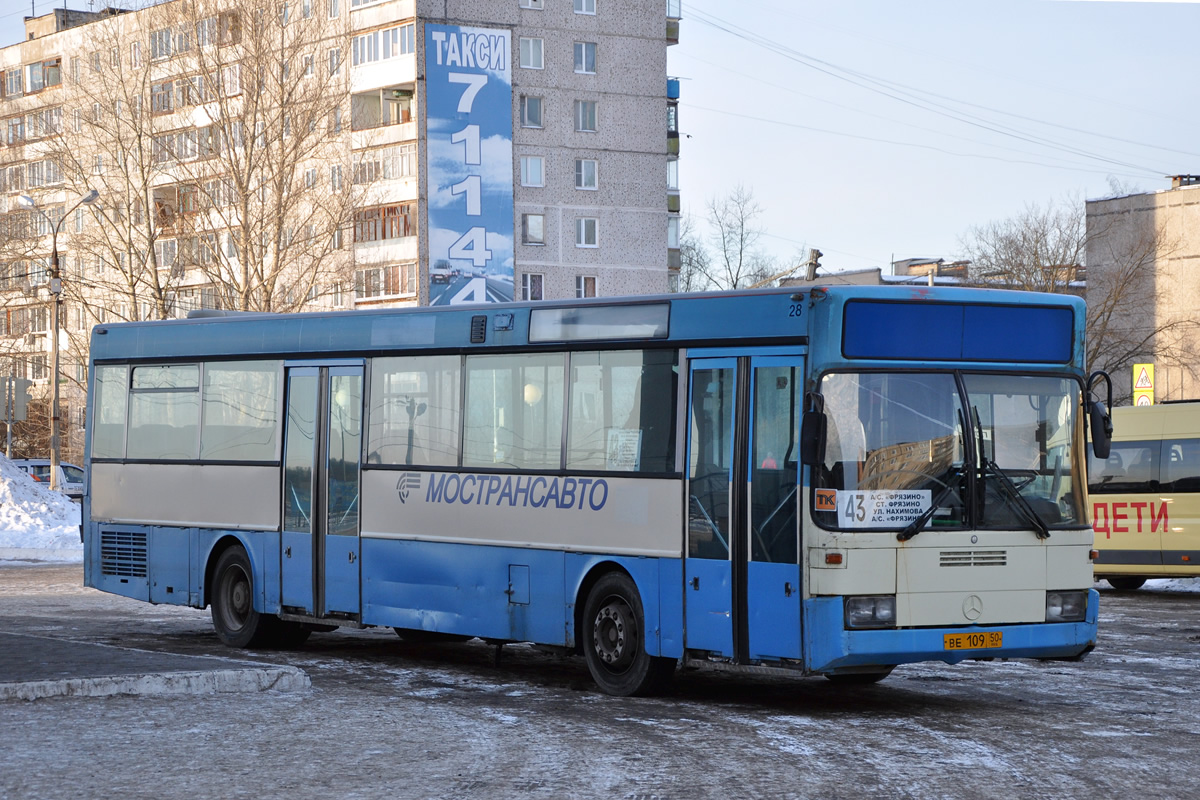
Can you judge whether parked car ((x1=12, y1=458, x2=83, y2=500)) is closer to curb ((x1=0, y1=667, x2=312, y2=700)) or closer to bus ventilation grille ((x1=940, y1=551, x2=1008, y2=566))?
curb ((x1=0, y1=667, x2=312, y2=700))

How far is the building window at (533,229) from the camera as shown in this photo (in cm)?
7638

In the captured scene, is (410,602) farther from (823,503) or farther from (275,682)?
(823,503)

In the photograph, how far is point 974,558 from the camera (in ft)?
37.7

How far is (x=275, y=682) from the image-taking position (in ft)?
40.9

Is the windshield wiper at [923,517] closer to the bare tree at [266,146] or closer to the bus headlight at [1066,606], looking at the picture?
the bus headlight at [1066,606]

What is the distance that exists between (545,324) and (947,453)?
348 cm

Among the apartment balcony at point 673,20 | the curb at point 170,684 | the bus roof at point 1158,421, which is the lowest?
the curb at point 170,684

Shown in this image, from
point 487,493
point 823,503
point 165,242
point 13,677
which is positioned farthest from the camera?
point 165,242

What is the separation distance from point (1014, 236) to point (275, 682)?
58914 millimetres

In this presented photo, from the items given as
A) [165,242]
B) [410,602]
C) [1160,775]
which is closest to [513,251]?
[165,242]

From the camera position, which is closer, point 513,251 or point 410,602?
point 410,602

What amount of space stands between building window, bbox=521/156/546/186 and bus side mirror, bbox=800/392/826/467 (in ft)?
218

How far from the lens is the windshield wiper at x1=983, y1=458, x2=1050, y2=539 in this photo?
1158cm

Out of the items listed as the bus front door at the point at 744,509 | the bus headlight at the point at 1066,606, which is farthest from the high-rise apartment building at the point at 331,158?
the bus headlight at the point at 1066,606
